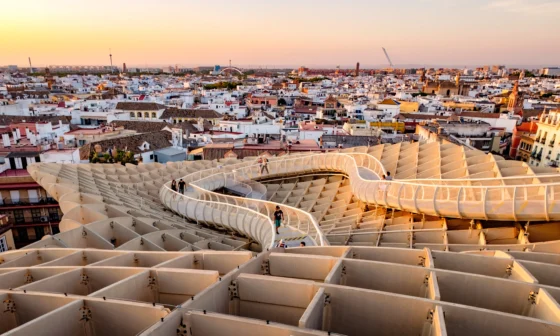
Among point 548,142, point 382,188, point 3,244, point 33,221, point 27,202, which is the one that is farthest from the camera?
point 548,142

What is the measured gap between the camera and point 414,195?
1811 cm

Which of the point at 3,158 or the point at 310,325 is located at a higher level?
the point at 310,325

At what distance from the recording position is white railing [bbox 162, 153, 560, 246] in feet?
49.4

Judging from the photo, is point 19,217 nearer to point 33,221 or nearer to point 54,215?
point 33,221

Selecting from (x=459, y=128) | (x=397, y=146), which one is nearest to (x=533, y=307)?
(x=397, y=146)

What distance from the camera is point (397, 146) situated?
31.2 meters

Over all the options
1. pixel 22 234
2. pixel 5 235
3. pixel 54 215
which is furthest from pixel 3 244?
pixel 22 234

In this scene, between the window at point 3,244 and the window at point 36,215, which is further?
the window at point 36,215

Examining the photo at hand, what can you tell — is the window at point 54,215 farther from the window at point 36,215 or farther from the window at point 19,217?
the window at point 19,217

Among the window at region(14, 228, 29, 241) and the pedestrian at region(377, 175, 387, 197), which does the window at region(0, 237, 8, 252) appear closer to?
the window at region(14, 228, 29, 241)

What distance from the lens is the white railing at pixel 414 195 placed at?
49.4ft

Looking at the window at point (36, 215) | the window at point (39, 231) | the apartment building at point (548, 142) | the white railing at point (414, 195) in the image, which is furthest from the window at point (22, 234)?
the apartment building at point (548, 142)

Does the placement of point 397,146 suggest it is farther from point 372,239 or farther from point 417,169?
point 372,239

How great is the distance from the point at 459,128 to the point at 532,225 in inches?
2231
